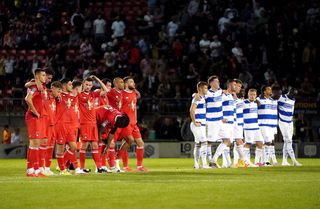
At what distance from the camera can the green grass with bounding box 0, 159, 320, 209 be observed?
1363 cm

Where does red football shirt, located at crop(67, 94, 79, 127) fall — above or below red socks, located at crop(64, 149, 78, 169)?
above

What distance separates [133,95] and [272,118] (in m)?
6.02

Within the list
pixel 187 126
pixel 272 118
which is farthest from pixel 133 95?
pixel 187 126

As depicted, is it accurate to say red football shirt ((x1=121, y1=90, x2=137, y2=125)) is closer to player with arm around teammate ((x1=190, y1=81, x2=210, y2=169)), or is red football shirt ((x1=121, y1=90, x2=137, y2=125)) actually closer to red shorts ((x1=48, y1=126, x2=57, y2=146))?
player with arm around teammate ((x1=190, y1=81, x2=210, y2=169))

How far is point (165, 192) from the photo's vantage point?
15508 millimetres

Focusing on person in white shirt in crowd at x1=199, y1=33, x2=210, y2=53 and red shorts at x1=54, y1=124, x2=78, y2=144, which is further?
person in white shirt in crowd at x1=199, y1=33, x2=210, y2=53

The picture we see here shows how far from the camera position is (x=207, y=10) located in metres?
41.8

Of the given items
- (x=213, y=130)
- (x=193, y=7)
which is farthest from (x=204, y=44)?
(x=213, y=130)

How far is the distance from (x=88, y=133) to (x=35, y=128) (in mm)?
2574

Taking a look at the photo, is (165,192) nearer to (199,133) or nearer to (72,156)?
(72,156)

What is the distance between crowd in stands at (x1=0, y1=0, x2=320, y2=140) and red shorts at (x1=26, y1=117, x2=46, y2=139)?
17.4 meters

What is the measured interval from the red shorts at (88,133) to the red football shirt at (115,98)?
52.5 inches

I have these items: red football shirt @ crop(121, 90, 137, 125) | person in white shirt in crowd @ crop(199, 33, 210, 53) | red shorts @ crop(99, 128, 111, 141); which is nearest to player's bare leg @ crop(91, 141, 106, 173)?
red shorts @ crop(99, 128, 111, 141)

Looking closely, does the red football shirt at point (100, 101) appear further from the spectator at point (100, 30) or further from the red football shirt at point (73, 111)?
the spectator at point (100, 30)
